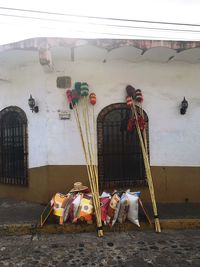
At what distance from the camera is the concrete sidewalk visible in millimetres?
4750

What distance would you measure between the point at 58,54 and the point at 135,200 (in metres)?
3.55

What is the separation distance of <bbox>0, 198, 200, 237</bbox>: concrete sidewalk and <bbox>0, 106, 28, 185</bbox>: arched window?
1068mm

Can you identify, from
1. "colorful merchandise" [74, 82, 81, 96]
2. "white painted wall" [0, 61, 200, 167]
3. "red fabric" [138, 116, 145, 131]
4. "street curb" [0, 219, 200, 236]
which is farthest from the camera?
"white painted wall" [0, 61, 200, 167]

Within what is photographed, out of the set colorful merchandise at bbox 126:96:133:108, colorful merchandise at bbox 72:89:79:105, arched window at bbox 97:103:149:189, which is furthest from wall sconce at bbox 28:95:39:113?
colorful merchandise at bbox 126:96:133:108

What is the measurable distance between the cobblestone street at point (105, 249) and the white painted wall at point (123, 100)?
1947mm

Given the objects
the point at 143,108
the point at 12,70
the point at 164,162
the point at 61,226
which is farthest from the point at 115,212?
the point at 12,70

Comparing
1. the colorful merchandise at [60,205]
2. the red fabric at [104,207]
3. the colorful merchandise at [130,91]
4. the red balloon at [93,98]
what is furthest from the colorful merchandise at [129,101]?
the colorful merchandise at [60,205]

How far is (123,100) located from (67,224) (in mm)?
3116

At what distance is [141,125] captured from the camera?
5.64 metres

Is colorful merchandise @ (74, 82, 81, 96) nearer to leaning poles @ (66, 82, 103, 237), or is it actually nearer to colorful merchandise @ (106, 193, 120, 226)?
leaning poles @ (66, 82, 103, 237)

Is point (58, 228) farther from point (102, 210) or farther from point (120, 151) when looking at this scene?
point (120, 151)

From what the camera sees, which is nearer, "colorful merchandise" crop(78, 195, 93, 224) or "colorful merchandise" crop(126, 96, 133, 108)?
"colorful merchandise" crop(78, 195, 93, 224)

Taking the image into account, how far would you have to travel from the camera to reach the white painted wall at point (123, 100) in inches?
236

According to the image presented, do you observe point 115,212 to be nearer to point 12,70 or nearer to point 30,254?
point 30,254
